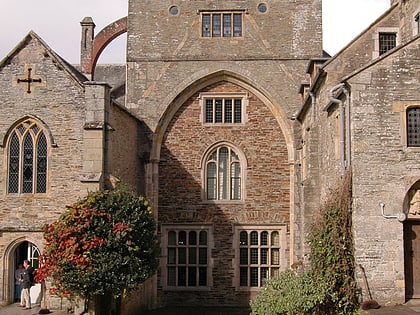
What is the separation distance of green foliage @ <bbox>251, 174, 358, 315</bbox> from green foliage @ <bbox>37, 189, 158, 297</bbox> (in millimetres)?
3926

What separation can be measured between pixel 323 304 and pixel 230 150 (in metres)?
10.2

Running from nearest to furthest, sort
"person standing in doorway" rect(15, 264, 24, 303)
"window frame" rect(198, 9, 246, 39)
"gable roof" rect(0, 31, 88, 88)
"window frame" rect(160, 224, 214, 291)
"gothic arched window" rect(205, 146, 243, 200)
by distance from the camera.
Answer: "person standing in doorway" rect(15, 264, 24, 303), "gable roof" rect(0, 31, 88, 88), "window frame" rect(160, 224, 214, 291), "gothic arched window" rect(205, 146, 243, 200), "window frame" rect(198, 9, 246, 39)

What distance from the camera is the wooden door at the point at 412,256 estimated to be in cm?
1630

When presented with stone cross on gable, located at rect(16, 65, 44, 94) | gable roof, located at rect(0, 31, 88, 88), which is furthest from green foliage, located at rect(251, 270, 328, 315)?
stone cross on gable, located at rect(16, 65, 44, 94)

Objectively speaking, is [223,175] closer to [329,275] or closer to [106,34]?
[106,34]

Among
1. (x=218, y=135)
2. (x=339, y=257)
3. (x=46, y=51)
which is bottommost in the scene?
(x=339, y=257)

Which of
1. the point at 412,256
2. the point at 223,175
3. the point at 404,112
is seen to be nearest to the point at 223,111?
the point at 223,175

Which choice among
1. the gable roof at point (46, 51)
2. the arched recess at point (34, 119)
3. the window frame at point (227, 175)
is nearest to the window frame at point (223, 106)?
the window frame at point (227, 175)

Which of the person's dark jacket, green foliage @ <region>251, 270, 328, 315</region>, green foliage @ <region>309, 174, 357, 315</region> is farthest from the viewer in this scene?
the person's dark jacket

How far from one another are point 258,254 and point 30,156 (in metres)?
9.31

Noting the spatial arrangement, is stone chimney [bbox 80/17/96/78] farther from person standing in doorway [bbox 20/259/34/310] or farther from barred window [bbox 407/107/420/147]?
barred window [bbox 407/107/420/147]

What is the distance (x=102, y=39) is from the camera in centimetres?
2981

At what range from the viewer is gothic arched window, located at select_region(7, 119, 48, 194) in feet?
68.3

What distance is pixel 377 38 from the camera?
19.1m
